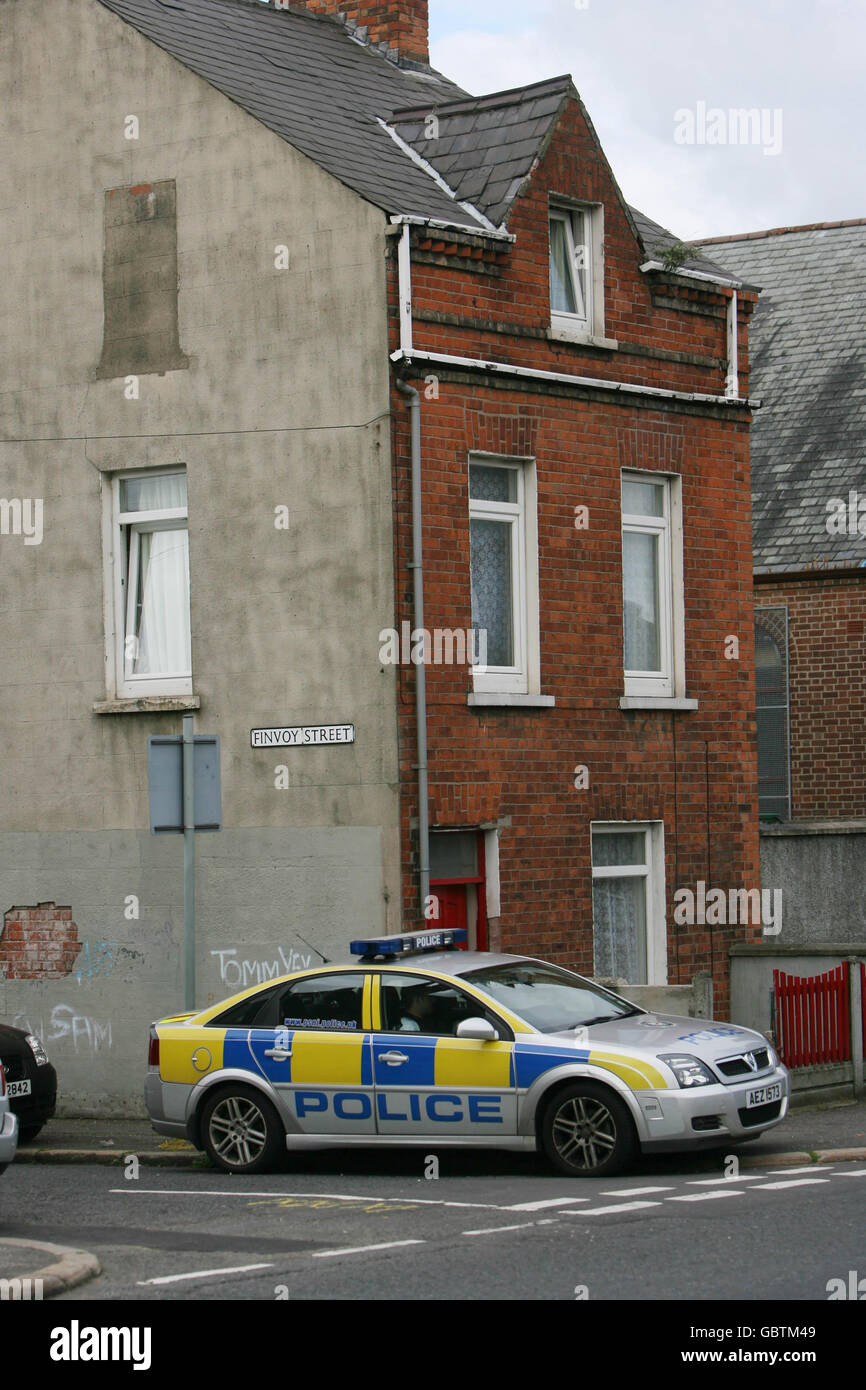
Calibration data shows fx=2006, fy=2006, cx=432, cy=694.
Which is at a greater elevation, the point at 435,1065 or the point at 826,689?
the point at 826,689

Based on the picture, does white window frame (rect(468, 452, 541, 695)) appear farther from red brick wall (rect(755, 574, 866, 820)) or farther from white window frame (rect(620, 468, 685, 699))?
red brick wall (rect(755, 574, 866, 820))

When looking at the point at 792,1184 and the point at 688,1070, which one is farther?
the point at 688,1070

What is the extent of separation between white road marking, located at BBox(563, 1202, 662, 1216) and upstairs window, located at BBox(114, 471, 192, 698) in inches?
303

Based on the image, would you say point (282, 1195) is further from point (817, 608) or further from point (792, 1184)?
point (817, 608)

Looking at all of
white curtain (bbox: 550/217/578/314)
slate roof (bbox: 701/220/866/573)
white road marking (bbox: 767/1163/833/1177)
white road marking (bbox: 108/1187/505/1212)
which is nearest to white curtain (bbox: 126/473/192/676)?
white curtain (bbox: 550/217/578/314)

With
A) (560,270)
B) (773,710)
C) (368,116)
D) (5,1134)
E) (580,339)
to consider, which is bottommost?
(5,1134)

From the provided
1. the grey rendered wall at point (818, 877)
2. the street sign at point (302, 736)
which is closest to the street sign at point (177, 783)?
the street sign at point (302, 736)

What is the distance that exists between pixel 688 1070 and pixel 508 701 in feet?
17.1

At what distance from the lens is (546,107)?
18.1 metres

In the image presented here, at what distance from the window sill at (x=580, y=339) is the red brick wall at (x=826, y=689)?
322 inches

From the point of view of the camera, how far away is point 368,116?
19281 mm

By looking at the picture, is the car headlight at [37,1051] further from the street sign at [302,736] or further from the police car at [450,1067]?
the street sign at [302,736]

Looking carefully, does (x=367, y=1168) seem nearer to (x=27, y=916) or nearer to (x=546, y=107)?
(x=27, y=916)

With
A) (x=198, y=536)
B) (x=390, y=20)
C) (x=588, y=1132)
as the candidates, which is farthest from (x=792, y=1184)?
(x=390, y=20)
